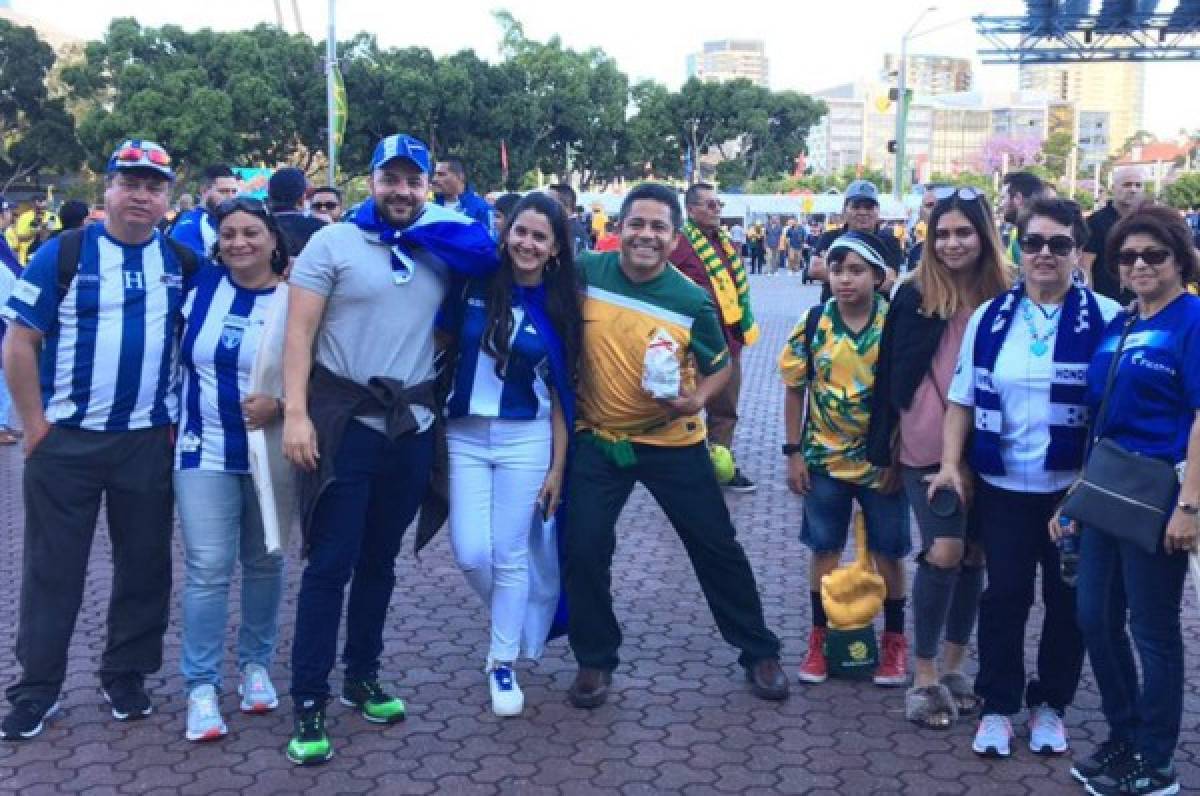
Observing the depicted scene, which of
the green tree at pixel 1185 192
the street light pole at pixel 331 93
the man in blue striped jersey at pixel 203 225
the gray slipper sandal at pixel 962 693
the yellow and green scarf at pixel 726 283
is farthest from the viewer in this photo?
the green tree at pixel 1185 192

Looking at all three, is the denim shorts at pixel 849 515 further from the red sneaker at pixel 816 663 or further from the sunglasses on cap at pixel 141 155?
the sunglasses on cap at pixel 141 155

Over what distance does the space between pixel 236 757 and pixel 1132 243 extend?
127 inches

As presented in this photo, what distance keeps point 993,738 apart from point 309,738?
222 cm

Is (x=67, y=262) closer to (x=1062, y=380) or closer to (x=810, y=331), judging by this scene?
(x=810, y=331)

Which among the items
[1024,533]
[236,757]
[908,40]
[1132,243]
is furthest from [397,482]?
[908,40]

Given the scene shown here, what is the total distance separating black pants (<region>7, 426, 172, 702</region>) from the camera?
4.59 metres

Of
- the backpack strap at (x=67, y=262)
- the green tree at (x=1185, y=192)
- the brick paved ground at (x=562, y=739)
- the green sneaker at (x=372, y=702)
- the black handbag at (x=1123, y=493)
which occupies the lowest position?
the brick paved ground at (x=562, y=739)

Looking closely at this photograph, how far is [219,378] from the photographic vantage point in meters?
4.56

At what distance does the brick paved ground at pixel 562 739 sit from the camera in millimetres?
4285

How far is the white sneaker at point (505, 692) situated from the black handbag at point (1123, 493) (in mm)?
2018

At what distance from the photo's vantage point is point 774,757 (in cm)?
451

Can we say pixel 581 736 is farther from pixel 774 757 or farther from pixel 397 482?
pixel 397 482

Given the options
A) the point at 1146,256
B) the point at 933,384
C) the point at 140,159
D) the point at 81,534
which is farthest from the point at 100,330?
the point at 1146,256

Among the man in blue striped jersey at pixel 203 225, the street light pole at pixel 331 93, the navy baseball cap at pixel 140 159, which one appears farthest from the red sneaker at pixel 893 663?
the street light pole at pixel 331 93
